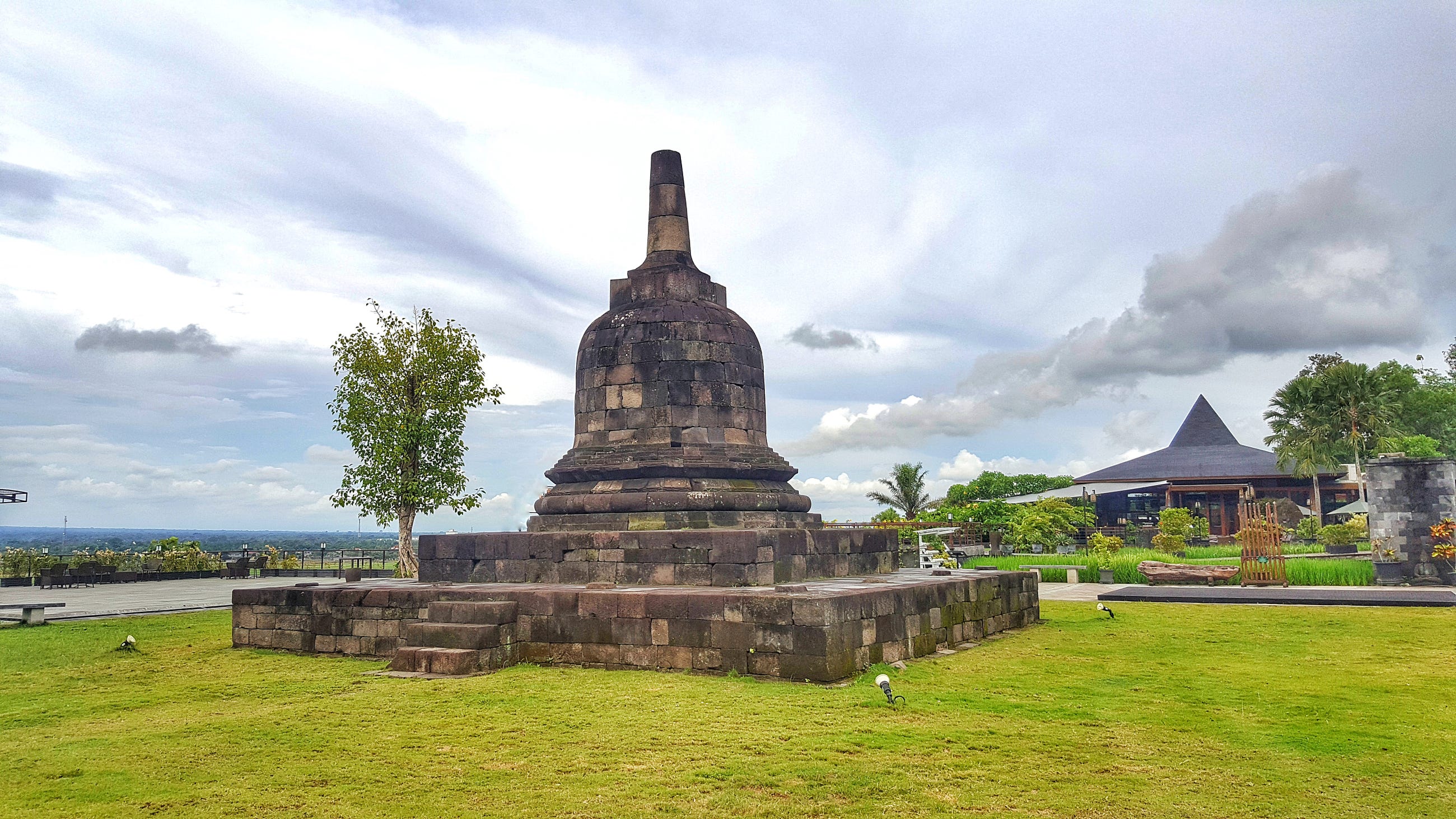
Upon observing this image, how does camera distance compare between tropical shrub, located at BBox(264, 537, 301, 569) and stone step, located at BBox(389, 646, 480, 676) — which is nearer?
stone step, located at BBox(389, 646, 480, 676)

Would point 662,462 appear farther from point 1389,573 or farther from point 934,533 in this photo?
point 934,533

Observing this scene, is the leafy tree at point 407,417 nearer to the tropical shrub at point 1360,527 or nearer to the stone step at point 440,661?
the stone step at point 440,661

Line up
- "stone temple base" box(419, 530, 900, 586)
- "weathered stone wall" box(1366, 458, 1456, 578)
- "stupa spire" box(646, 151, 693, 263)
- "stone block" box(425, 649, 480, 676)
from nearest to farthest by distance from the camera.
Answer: "stone block" box(425, 649, 480, 676) < "stone temple base" box(419, 530, 900, 586) < "stupa spire" box(646, 151, 693, 263) < "weathered stone wall" box(1366, 458, 1456, 578)

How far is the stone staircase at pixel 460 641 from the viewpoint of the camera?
30.6 ft

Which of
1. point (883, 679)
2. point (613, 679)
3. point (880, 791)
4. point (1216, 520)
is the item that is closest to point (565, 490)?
point (613, 679)

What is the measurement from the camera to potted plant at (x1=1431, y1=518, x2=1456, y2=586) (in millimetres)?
20484

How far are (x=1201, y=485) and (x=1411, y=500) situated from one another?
2563 centimetres

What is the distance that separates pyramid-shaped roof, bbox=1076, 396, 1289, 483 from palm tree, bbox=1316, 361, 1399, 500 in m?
4.17

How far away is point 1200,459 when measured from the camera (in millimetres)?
48562

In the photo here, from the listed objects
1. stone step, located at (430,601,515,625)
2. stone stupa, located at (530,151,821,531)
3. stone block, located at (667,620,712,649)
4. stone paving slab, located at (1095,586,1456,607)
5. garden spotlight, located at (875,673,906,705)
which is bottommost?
stone paving slab, located at (1095,586,1456,607)

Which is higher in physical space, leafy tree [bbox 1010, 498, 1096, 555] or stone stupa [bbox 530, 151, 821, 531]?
stone stupa [bbox 530, 151, 821, 531]

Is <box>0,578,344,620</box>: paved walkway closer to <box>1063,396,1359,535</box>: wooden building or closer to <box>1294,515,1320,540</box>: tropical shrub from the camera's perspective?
<box>1294,515,1320,540</box>: tropical shrub

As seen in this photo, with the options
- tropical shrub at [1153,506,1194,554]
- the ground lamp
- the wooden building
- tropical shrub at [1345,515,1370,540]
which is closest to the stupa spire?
the ground lamp

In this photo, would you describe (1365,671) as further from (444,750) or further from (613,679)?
(444,750)
